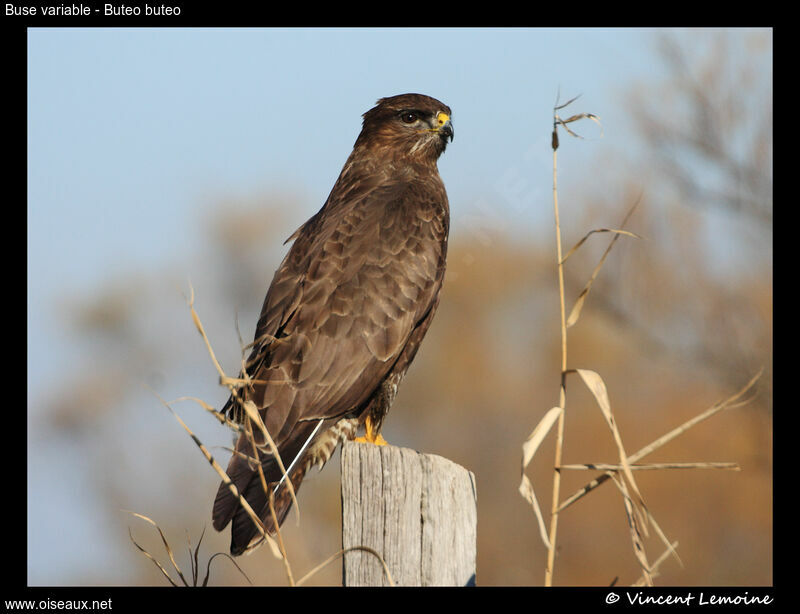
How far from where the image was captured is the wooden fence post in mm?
2875

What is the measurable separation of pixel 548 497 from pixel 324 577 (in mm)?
5372

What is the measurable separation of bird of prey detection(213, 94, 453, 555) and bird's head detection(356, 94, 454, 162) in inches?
11.9

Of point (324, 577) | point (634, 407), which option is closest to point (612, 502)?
point (634, 407)

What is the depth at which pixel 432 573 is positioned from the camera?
9.43 ft

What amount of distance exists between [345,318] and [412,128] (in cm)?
143

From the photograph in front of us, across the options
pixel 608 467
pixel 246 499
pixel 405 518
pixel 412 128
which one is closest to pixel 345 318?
pixel 246 499

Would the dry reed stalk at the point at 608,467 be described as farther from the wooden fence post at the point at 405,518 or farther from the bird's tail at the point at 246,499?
the bird's tail at the point at 246,499

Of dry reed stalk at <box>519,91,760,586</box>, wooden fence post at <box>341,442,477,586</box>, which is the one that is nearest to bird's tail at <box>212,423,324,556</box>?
Answer: wooden fence post at <box>341,442,477,586</box>

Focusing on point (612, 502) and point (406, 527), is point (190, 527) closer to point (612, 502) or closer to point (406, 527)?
point (612, 502)

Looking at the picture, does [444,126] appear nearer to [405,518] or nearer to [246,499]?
[246,499]

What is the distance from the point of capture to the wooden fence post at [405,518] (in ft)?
9.43

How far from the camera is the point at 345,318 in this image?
4.46m

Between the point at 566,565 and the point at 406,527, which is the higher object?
the point at 406,527

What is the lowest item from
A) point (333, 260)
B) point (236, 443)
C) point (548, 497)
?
point (548, 497)
